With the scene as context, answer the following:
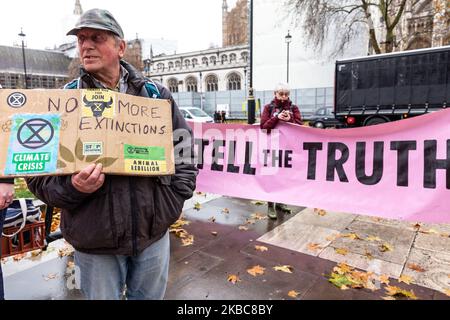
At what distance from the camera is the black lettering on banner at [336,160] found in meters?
4.23

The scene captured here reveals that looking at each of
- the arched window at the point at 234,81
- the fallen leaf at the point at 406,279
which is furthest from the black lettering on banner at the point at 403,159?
the arched window at the point at 234,81

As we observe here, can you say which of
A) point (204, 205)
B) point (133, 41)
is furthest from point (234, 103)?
point (133, 41)

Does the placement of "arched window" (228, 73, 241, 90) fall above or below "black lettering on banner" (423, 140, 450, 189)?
above

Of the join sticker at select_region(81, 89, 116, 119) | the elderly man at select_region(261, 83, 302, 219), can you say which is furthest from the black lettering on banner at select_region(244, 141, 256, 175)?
the join sticker at select_region(81, 89, 116, 119)

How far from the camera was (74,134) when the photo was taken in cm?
155

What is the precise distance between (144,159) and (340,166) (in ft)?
10.5

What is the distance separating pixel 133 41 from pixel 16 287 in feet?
311

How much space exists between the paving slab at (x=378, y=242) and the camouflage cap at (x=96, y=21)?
353 cm

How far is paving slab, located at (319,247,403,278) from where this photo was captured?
346 cm

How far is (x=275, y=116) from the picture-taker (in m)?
4.81

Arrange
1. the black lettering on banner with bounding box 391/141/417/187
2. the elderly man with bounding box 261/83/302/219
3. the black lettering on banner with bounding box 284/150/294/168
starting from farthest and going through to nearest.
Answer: the elderly man with bounding box 261/83/302/219
the black lettering on banner with bounding box 284/150/294/168
the black lettering on banner with bounding box 391/141/417/187

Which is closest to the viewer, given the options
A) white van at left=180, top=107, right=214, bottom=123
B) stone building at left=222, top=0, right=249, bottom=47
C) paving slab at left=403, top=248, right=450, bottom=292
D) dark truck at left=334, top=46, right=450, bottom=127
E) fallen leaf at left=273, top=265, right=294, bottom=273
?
paving slab at left=403, top=248, right=450, bottom=292

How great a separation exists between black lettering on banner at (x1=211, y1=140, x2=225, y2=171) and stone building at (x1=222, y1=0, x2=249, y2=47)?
3162 inches

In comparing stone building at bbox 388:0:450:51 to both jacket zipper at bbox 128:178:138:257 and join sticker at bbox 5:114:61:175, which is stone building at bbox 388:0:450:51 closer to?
jacket zipper at bbox 128:178:138:257
